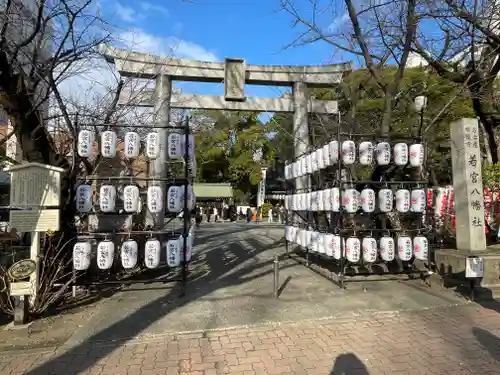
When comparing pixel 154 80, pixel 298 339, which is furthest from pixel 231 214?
pixel 298 339

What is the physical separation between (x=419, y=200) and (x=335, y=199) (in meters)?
1.87

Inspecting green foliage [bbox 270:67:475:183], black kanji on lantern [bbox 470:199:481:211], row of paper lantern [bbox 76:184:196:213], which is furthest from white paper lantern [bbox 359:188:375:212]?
green foliage [bbox 270:67:475:183]

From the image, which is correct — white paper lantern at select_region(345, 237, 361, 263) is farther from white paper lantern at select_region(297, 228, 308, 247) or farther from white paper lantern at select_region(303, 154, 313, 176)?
white paper lantern at select_region(303, 154, 313, 176)

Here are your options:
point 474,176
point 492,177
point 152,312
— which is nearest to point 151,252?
point 152,312

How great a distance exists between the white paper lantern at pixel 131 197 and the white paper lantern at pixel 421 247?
6129 mm

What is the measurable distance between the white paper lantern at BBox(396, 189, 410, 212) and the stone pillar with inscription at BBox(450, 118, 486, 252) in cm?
111

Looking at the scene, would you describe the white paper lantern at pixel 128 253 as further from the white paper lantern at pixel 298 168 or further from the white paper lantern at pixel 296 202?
the white paper lantern at pixel 298 168

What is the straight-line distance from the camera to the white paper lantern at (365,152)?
782 centimetres

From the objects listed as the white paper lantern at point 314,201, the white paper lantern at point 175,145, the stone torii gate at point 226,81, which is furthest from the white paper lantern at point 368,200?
the white paper lantern at point 175,145

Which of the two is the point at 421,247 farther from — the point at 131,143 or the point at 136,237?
the point at 136,237

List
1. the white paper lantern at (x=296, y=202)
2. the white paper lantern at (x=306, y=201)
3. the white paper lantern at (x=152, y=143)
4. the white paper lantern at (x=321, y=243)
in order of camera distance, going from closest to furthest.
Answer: the white paper lantern at (x=152, y=143)
the white paper lantern at (x=321, y=243)
the white paper lantern at (x=306, y=201)
the white paper lantern at (x=296, y=202)

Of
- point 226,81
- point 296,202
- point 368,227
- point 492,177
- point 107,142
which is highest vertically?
point 226,81

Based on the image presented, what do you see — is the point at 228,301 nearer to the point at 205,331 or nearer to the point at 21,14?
the point at 205,331

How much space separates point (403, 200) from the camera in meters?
7.73
